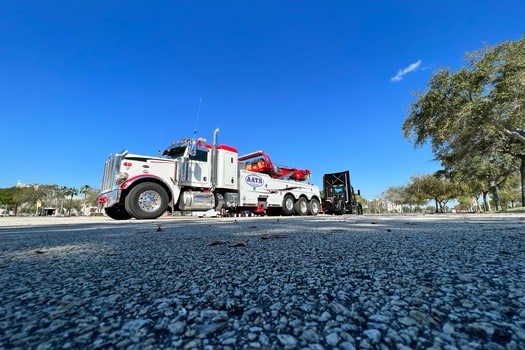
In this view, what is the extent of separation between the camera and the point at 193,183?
34.8 feet

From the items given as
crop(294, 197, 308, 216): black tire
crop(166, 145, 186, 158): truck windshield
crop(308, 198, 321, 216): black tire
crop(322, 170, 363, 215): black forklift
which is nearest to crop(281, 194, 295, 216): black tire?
crop(294, 197, 308, 216): black tire

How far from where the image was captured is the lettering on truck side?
13016mm

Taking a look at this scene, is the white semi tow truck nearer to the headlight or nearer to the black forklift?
the headlight

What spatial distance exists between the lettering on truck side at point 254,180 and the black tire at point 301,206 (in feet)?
10.1

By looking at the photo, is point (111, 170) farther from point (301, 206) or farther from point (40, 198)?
point (40, 198)

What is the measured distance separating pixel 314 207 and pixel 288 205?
2381 millimetres

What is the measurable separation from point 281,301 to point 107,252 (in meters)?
2.09

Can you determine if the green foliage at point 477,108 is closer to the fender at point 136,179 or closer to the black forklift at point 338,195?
the black forklift at point 338,195

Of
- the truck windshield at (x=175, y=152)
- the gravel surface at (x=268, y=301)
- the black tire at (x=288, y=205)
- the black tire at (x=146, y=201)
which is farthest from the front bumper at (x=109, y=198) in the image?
the black tire at (x=288, y=205)

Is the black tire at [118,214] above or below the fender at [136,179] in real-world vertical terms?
below

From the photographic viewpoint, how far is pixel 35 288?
1.55 meters

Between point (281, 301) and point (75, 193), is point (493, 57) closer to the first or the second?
point (281, 301)

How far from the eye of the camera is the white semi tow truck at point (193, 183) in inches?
350

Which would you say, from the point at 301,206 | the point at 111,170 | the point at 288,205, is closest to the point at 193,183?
the point at 111,170
